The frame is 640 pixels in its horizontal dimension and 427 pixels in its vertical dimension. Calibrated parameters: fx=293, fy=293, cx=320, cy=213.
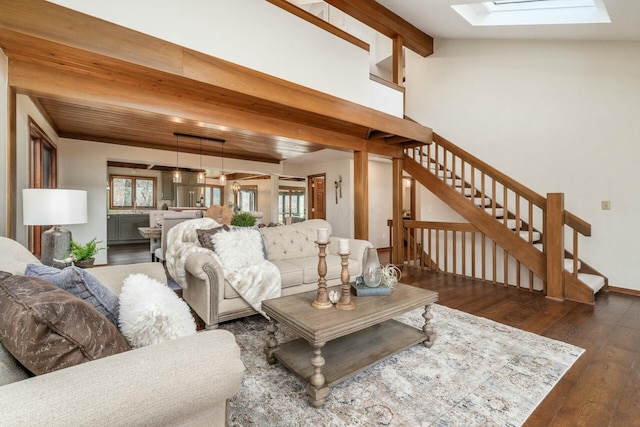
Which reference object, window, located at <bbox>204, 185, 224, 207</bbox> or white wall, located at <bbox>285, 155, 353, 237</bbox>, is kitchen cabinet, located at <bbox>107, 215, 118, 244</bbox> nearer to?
window, located at <bbox>204, 185, 224, 207</bbox>

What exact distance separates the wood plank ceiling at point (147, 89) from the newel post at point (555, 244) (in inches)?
82.4

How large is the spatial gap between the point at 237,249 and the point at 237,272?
27 centimetres

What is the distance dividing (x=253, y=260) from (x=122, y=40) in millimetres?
2097

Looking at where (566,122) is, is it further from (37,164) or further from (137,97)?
(37,164)

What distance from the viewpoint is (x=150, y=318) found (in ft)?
3.61

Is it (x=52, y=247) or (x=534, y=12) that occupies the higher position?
(x=534, y=12)

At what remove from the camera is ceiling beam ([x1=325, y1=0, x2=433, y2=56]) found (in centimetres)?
428

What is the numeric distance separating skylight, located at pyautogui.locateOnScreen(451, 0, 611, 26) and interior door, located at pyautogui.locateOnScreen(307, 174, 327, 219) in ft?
16.1

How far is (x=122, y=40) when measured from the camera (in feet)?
7.49

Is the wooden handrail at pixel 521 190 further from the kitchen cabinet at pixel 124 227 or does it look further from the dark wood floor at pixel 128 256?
the kitchen cabinet at pixel 124 227

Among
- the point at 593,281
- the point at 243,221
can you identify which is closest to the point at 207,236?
the point at 243,221

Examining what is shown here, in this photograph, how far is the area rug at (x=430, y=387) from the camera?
1.51 m

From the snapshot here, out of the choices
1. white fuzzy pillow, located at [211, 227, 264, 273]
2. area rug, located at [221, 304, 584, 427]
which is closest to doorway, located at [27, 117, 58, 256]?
white fuzzy pillow, located at [211, 227, 264, 273]

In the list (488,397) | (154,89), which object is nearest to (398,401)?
(488,397)
